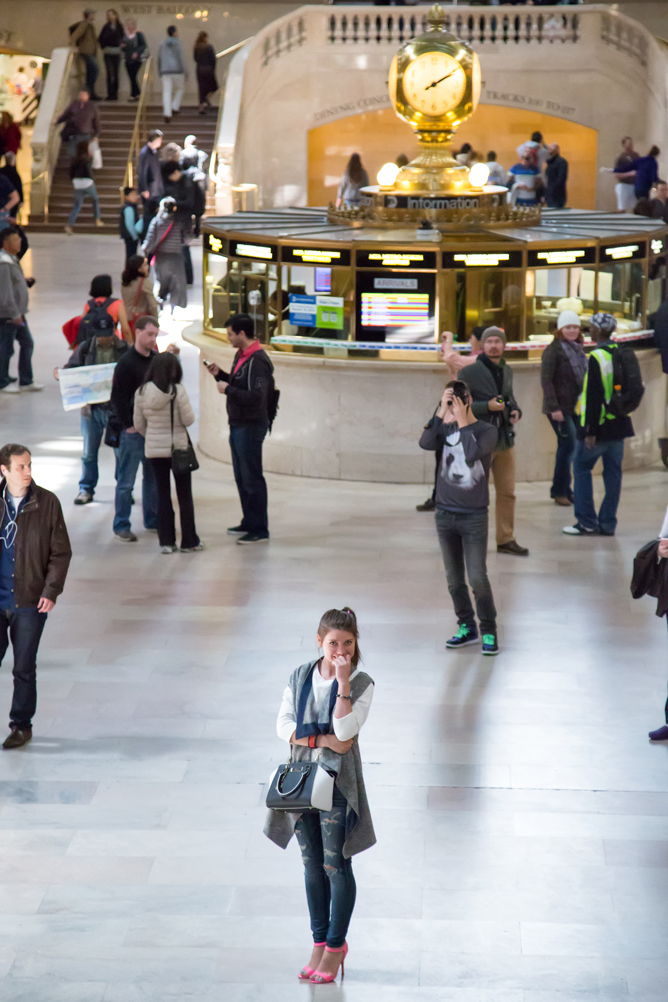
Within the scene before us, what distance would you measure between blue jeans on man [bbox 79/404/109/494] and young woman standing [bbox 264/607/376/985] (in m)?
6.85

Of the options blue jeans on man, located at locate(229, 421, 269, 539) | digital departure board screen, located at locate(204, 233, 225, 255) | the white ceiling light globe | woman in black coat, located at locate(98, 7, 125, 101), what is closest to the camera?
blue jeans on man, located at locate(229, 421, 269, 539)

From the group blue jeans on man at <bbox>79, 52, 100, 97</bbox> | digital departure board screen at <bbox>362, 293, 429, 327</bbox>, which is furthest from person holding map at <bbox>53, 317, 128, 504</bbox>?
blue jeans on man at <bbox>79, 52, 100, 97</bbox>

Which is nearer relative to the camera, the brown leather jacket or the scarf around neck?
the brown leather jacket

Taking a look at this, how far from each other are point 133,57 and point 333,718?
29086 mm

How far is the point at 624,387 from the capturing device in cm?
1132

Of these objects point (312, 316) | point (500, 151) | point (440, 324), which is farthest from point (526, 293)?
point (500, 151)

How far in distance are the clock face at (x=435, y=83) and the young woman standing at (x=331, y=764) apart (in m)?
10.0

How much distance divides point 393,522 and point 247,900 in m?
5.92

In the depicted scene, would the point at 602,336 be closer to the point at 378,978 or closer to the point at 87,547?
the point at 87,547

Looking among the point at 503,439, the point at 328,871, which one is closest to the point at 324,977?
the point at 328,871

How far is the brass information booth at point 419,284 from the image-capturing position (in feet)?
41.4

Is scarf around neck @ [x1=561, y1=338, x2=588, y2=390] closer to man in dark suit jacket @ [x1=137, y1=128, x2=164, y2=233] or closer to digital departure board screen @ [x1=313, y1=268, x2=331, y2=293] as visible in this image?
digital departure board screen @ [x1=313, y1=268, x2=331, y2=293]

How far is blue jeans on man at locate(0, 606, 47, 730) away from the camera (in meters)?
7.64

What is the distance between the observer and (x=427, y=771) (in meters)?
7.50
